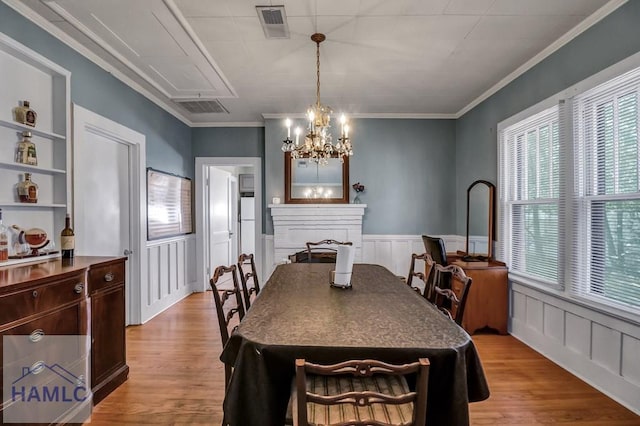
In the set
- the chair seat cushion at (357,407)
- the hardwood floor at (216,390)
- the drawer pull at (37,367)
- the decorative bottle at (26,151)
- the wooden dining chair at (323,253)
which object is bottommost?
the hardwood floor at (216,390)

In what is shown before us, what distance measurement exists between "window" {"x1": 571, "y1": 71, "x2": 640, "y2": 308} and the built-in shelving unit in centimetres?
402

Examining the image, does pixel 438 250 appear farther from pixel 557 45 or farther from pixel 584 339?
pixel 557 45

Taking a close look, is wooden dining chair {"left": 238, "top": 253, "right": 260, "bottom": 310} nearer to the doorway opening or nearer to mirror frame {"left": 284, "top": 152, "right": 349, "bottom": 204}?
mirror frame {"left": 284, "top": 152, "right": 349, "bottom": 204}

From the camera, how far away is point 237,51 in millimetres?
3143

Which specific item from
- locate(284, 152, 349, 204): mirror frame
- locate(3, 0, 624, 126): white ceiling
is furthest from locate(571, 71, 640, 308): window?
locate(284, 152, 349, 204): mirror frame

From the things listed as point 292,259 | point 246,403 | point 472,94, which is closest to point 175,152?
point 292,259

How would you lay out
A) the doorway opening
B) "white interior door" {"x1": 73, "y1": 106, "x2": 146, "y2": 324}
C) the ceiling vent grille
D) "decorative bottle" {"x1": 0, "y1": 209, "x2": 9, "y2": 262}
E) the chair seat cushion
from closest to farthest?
the chair seat cushion < "decorative bottle" {"x1": 0, "y1": 209, "x2": 9, "y2": 262} < "white interior door" {"x1": 73, "y1": 106, "x2": 146, "y2": 324} < the ceiling vent grille < the doorway opening

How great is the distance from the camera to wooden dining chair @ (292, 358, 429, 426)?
104 centimetres

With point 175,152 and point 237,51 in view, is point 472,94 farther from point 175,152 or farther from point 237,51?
point 175,152

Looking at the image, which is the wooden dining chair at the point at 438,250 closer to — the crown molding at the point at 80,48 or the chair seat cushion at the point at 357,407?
the chair seat cushion at the point at 357,407

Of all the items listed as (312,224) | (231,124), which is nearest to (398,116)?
(312,224)

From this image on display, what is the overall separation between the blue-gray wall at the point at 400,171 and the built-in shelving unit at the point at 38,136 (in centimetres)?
279

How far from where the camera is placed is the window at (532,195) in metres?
3.18

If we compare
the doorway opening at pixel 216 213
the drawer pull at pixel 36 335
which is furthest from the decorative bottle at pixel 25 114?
the doorway opening at pixel 216 213
